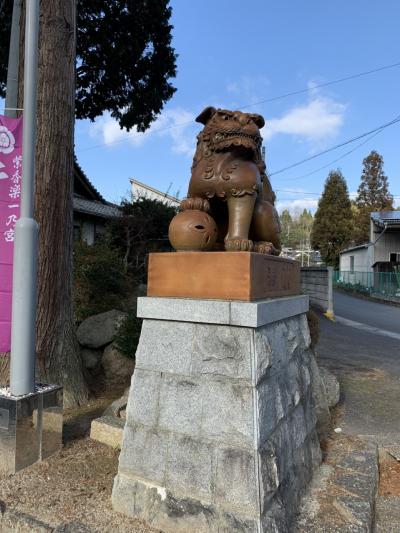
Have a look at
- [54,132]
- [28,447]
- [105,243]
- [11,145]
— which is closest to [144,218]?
[105,243]

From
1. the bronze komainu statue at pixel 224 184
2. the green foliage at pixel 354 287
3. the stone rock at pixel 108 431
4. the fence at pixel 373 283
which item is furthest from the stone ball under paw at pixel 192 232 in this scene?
the green foliage at pixel 354 287

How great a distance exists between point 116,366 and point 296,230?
61819mm

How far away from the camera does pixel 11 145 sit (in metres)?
3.19

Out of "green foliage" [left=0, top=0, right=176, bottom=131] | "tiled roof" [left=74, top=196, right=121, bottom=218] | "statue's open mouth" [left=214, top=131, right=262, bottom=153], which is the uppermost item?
"green foliage" [left=0, top=0, right=176, bottom=131]

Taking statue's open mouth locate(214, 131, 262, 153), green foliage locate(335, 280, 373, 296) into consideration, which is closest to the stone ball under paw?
statue's open mouth locate(214, 131, 262, 153)

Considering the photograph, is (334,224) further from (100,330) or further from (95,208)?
(100,330)

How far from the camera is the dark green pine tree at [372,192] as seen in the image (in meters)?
32.3

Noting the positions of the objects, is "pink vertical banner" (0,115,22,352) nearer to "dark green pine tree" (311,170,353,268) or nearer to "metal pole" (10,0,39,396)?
"metal pole" (10,0,39,396)

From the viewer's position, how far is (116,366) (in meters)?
4.93

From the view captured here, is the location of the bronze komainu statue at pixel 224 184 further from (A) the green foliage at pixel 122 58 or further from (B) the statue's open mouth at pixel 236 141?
(A) the green foliage at pixel 122 58

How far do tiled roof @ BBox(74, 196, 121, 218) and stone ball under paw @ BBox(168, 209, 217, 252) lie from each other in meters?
10.4

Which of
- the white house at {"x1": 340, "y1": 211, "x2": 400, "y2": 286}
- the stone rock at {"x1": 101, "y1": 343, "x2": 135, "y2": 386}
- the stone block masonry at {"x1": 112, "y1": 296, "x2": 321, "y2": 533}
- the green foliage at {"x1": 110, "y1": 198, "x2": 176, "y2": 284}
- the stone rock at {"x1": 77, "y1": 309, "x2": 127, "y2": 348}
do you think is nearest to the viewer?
the stone block masonry at {"x1": 112, "y1": 296, "x2": 321, "y2": 533}

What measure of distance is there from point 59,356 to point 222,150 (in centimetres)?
271

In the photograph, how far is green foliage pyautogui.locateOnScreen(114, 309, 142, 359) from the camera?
4574 millimetres
